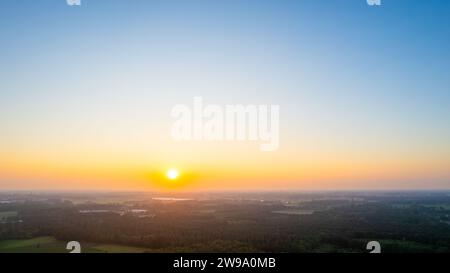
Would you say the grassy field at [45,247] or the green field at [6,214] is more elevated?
the green field at [6,214]

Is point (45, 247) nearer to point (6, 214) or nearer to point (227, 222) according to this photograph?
point (6, 214)

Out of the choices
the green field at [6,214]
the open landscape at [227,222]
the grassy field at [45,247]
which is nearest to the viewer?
the grassy field at [45,247]

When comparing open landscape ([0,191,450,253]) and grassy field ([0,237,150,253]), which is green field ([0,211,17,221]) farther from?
grassy field ([0,237,150,253])

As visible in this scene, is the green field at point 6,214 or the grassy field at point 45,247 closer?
the grassy field at point 45,247

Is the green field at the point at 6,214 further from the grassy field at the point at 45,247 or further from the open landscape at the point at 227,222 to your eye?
the grassy field at the point at 45,247

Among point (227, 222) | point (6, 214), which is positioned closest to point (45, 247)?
point (6, 214)

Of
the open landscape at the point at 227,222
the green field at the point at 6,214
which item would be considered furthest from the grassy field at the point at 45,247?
the green field at the point at 6,214

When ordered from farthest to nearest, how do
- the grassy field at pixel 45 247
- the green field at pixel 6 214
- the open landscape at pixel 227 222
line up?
the green field at pixel 6 214
the open landscape at pixel 227 222
the grassy field at pixel 45 247
